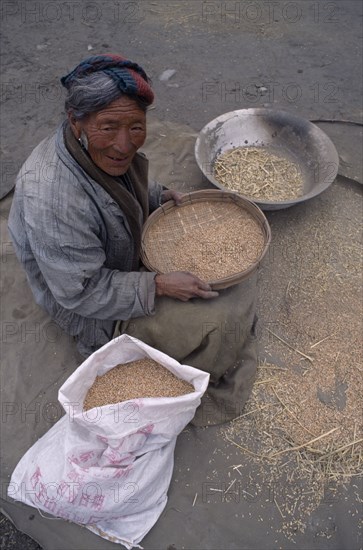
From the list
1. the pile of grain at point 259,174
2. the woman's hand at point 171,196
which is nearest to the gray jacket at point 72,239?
the woman's hand at point 171,196

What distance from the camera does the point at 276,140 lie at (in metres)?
3.10

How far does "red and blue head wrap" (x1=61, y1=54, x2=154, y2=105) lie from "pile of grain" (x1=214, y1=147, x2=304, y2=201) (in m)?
1.44

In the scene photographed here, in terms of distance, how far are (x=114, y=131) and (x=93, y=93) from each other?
5.1 inches

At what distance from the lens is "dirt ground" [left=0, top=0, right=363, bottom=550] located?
5.63 feet

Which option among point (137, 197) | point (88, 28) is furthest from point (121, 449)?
point (88, 28)

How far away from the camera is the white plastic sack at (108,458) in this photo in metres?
1.49

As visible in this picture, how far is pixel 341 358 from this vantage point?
2111 mm

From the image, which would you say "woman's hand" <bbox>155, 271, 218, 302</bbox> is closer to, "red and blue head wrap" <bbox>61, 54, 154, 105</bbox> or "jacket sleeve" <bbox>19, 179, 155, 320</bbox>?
"jacket sleeve" <bbox>19, 179, 155, 320</bbox>

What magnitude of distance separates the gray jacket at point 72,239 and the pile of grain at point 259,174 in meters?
1.21

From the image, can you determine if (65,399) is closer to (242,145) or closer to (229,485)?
→ (229,485)

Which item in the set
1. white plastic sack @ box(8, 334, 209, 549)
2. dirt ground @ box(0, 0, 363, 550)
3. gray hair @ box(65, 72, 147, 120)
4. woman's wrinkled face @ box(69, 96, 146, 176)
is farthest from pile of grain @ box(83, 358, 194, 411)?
gray hair @ box(65, 72, 147, 120)

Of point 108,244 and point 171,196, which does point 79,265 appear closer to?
point 108,244

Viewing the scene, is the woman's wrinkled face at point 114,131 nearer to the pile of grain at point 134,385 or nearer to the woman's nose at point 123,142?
the woman's nose at point 123,142

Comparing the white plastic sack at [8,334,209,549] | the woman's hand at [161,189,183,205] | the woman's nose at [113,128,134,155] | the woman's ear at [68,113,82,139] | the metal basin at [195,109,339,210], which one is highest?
the woman's ear at [68,113,82,139]
